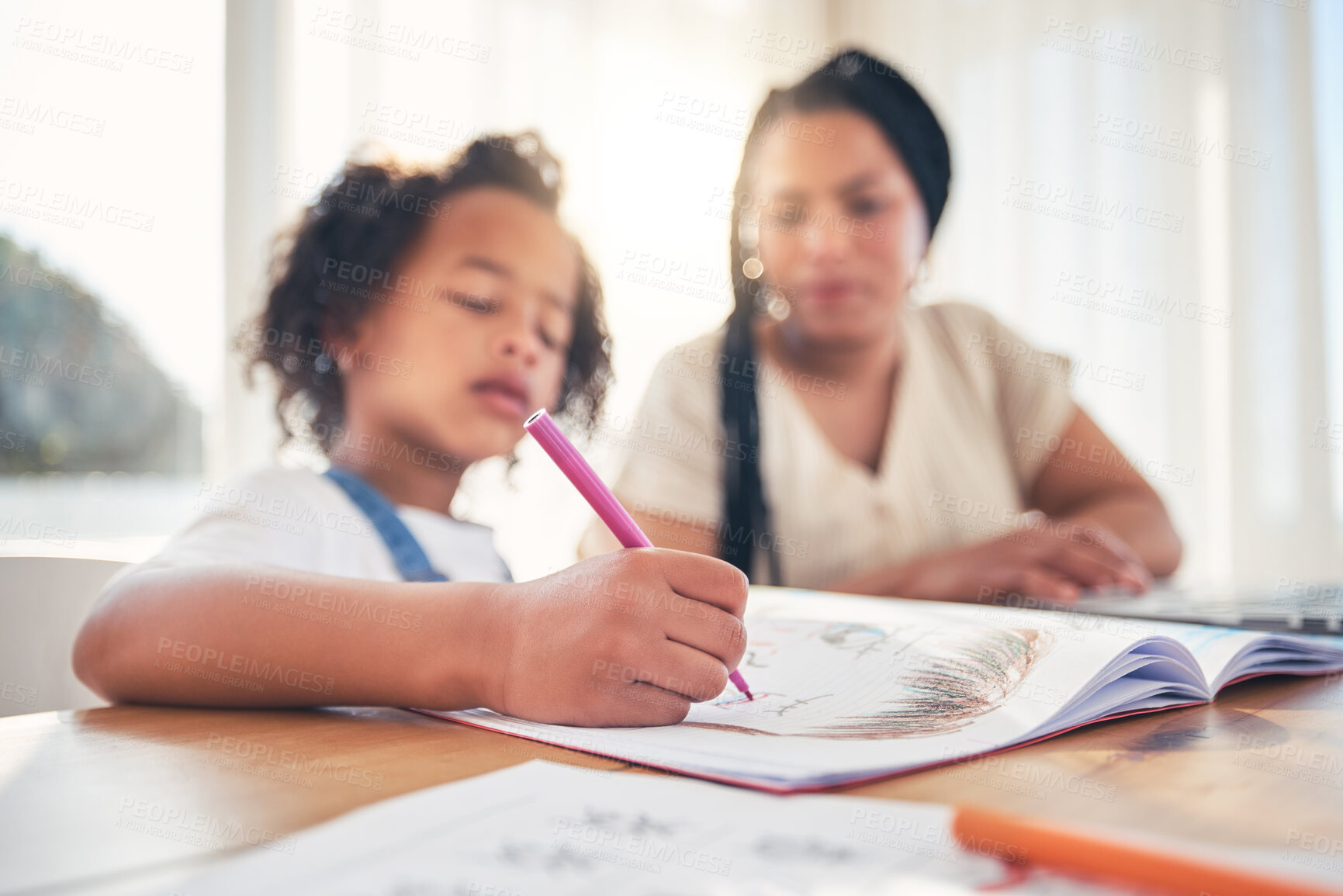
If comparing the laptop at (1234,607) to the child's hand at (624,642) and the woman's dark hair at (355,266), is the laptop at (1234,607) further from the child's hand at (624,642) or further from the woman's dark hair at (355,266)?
the woman's dark hair at (355,266)

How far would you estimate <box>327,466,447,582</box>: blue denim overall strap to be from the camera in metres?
0.75

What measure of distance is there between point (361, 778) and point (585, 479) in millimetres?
160

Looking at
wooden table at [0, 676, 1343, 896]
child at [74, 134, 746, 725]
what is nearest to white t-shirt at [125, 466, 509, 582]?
child at [74, 134, 746, 725]

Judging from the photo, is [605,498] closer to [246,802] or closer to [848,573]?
[246,802]

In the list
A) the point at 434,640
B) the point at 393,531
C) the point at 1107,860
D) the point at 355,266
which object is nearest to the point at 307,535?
the point at 393,531

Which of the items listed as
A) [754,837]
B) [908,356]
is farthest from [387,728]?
[908,356]

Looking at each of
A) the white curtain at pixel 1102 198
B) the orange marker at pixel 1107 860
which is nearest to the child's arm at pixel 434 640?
the orange marker at pixel 1107 860

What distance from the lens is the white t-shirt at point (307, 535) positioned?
1.93ft

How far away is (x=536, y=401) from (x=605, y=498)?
60cm

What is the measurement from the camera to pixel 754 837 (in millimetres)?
262

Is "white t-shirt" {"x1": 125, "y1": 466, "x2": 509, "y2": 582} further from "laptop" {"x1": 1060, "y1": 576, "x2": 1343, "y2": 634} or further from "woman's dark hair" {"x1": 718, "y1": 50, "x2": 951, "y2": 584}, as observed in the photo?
"laptop" {"x1": 1060, "y1": 576, "x2": 1343, "y2": 634}

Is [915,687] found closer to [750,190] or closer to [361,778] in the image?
[361,778]

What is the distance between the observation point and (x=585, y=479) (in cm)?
42

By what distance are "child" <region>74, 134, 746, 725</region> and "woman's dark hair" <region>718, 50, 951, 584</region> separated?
0.67ft
